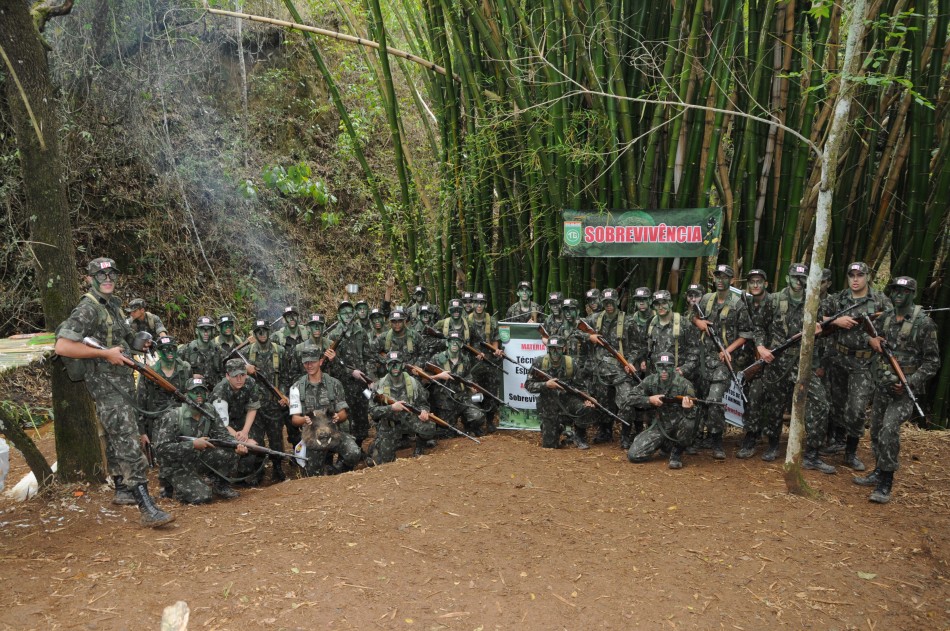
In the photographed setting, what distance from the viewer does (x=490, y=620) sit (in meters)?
3.97

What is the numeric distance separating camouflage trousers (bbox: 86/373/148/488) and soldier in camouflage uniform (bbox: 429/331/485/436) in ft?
11.6

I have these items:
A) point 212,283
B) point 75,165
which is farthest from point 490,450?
point 75,165

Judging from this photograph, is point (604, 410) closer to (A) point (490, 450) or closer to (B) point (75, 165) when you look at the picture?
(A) point (490, 450)

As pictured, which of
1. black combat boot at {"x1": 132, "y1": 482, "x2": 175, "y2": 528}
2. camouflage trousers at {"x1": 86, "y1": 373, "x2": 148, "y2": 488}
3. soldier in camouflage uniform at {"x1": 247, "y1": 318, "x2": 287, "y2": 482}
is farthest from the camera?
soldier in camouflage uniform at {"x1": 247, "y1": 318, "x2": 287, "y2": 482}

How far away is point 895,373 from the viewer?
5.67m

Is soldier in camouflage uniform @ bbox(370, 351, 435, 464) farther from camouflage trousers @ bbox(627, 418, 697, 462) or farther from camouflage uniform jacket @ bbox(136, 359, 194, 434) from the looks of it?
camouflage trousers @ bbox(627, 418, 697, 462)

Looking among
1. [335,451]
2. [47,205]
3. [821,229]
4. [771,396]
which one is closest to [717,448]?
[771,396]

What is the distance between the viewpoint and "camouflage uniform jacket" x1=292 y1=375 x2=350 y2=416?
23.8 feet

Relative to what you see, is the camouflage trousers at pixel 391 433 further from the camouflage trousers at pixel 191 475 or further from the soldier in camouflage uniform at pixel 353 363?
the camouflage trousers at pixel 191 475

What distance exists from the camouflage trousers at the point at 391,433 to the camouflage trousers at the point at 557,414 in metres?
1.21

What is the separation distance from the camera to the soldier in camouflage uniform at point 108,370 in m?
5.20

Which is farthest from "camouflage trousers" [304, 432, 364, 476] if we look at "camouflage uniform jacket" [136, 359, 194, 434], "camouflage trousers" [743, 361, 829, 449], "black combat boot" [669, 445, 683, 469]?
"camouflage trousers" [743, 361, 829, 449]

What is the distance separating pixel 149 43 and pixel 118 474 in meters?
8.87

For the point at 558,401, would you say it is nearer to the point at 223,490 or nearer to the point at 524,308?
the point at 524,308
